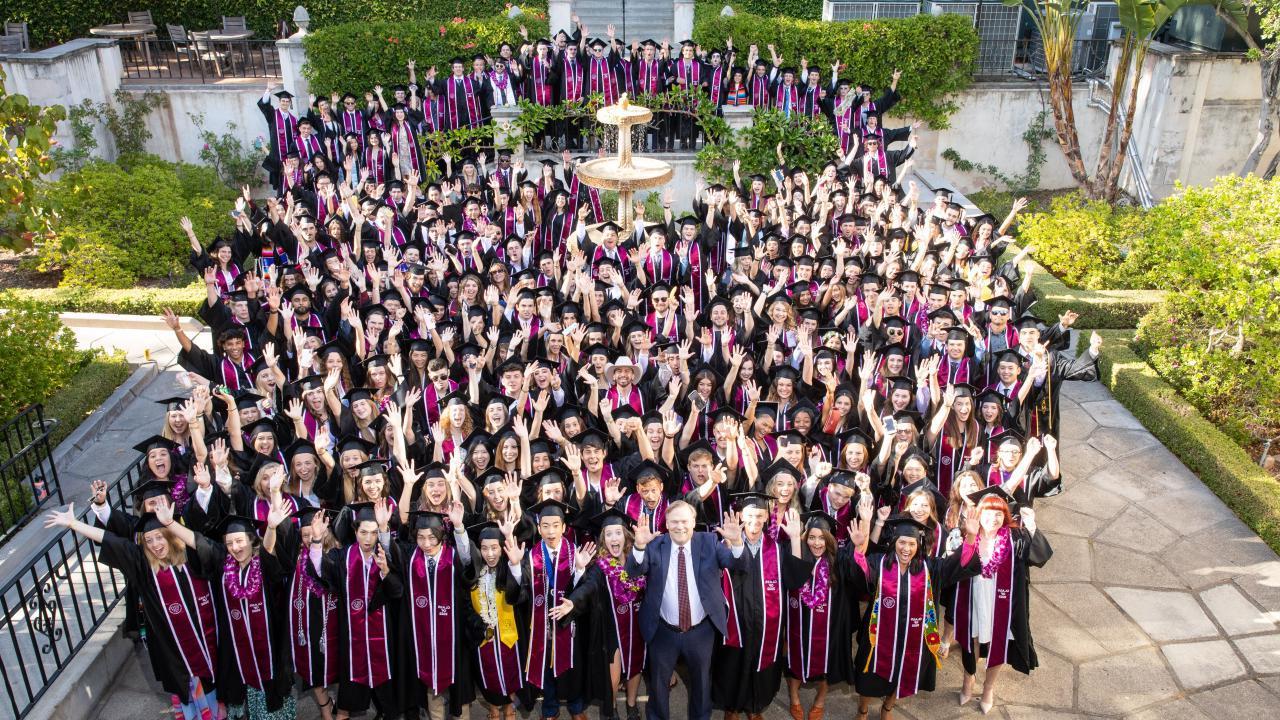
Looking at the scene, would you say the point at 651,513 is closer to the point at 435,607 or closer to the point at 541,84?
the point at 435,607

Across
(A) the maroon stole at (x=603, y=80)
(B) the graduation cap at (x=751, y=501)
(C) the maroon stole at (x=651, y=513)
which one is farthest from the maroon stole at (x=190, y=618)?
(A) the maroon stole at (x=603, y=80)

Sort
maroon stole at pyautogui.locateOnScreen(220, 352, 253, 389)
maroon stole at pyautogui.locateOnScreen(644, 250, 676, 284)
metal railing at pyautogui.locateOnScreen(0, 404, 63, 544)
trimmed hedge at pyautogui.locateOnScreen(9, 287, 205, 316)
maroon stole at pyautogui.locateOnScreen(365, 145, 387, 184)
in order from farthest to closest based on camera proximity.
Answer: maroon stole at pyautogui.locateOnScreen(365, 145, 387, 184), trimmed hedge at pyautogui.locateOnScreen(9, 287, 205, 316), maroon stole at pyautogui.locateOnScreen(644, 250, 676, 284), maroon stole at pyautogui.locateOnScreen(220, 352, 253, 389), metal railing at pyautogui.locateOnScreen(0, 404, 63, 544)

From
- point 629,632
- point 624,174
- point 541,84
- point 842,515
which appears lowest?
point 629,632

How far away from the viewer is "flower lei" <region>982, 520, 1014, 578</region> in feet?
19.5

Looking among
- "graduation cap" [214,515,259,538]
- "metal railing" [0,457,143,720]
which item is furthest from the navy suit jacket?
"metal railing" [0,457,143,720]

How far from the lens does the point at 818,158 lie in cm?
1423

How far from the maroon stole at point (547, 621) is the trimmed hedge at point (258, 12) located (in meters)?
16.3

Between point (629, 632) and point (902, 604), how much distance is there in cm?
158

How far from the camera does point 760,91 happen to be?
15.1 meters

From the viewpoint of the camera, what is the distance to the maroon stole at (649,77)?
49.1ft

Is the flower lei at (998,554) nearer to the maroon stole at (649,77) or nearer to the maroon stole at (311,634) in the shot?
the maroon stole at (311,634)

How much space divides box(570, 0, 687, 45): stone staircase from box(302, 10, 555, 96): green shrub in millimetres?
2941

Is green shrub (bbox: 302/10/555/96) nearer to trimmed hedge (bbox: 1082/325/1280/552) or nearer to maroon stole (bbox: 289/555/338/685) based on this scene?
trimmed hedge (bbox: 1082/325/1280/552)

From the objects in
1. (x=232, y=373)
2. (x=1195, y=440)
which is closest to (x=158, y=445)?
(x=232, y=373)
